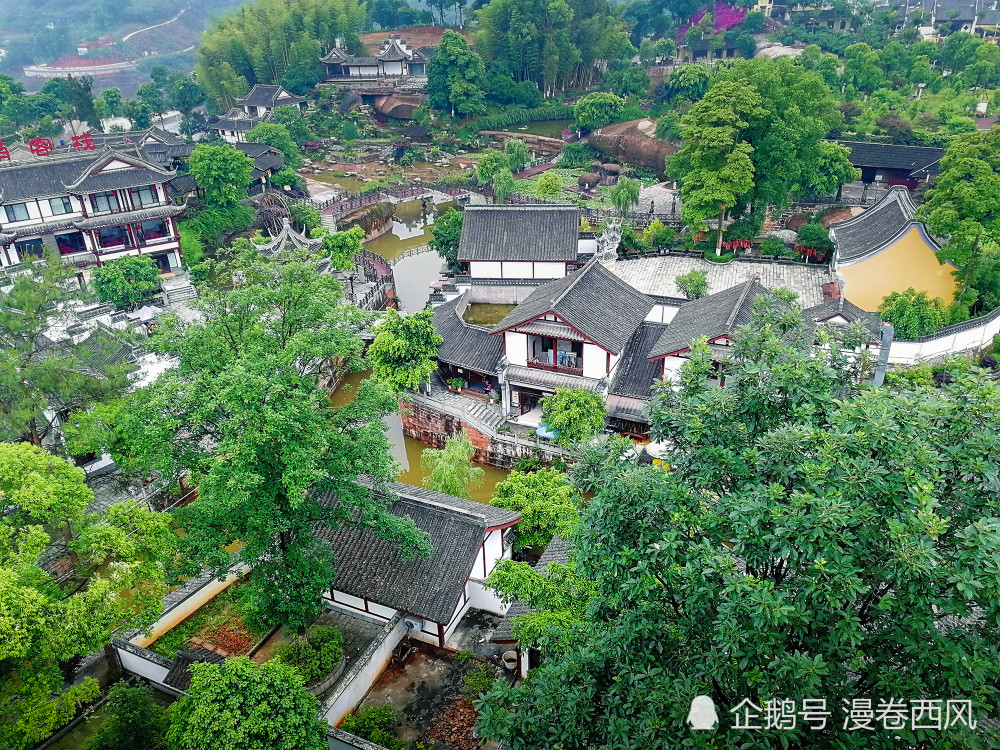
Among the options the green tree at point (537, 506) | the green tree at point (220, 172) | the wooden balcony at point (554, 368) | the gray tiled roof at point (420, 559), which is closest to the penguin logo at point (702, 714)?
the gray tiled roof at point (420, 559)

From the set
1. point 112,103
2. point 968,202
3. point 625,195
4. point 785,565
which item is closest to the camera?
point 785,565

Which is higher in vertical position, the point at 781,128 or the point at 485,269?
the point at 781,128

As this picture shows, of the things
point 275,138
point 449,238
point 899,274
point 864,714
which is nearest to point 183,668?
point 864,714

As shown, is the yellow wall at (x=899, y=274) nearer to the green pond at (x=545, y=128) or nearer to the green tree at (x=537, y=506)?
the green tree at (x=537, y=506)

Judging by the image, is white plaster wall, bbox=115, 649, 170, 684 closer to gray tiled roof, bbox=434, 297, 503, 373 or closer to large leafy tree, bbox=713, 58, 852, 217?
gray tiled roof, bbox=434, 297, 503, 373

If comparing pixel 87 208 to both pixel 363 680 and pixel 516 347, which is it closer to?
pixel 516 347

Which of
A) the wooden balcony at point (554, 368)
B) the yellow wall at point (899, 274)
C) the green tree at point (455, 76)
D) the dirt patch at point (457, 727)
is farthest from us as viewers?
the green tree at point (455, 76)
